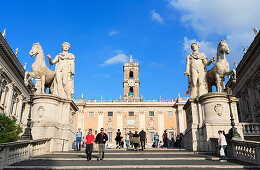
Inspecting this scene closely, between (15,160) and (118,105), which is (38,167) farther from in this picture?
(118,105)

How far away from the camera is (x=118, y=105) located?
47.1 metres

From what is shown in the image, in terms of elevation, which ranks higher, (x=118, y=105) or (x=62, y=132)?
(x=118, y=105)

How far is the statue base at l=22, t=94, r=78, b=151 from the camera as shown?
1178 centimetres

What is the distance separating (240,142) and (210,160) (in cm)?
143

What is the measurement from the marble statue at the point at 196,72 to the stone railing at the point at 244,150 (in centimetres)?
424

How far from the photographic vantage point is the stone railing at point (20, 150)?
741 cm

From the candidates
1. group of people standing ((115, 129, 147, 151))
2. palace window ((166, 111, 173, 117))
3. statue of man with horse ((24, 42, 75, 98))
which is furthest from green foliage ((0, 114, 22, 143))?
palace window ((166, 111, 173, 117))

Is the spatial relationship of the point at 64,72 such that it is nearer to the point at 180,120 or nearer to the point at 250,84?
the point at 250,84

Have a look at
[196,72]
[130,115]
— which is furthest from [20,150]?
[130,115]

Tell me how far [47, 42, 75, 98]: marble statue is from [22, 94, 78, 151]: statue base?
2.65 feet

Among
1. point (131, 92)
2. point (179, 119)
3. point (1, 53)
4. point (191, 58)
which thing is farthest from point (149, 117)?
point (191, 58)

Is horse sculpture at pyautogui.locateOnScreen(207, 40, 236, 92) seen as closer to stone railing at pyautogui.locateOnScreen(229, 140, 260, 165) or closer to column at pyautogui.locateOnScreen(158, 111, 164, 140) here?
stone railing at pyautogui.locateOnScreen(229, 140, 260, 165)

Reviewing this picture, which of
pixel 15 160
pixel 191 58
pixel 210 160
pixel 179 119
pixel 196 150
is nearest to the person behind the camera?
pixel 15 160

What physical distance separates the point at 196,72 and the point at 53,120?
8986 mm
